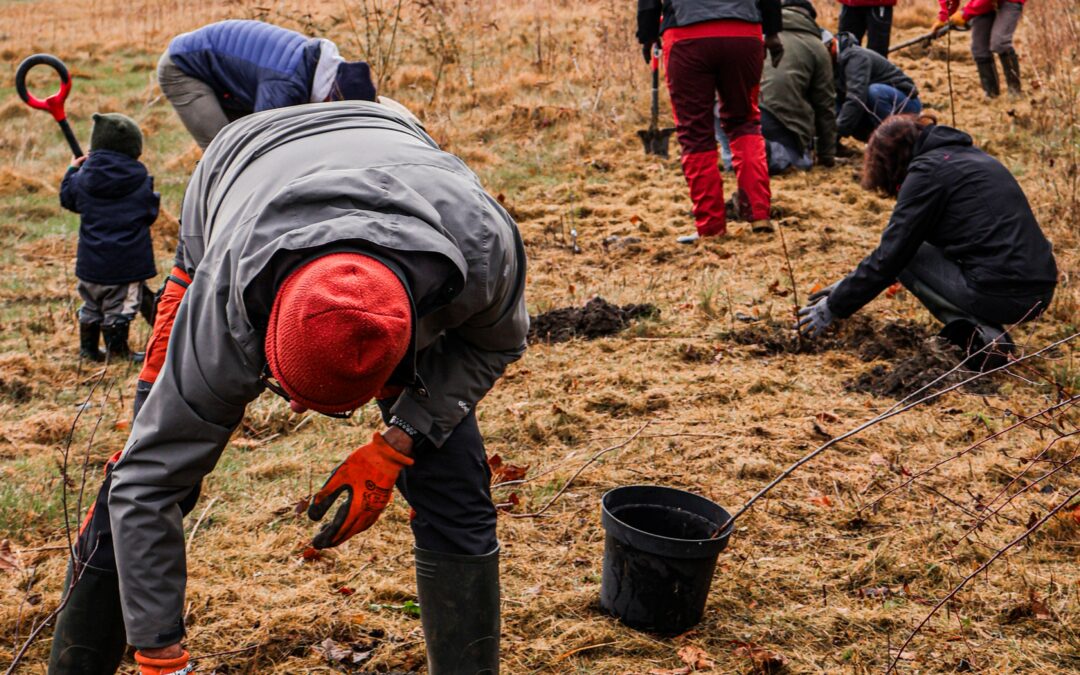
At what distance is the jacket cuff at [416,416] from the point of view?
87.8 inches

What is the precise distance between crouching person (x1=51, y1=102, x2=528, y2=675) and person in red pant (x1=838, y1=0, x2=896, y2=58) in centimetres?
768

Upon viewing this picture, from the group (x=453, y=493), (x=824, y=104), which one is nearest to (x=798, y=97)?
(x=824, y=104)

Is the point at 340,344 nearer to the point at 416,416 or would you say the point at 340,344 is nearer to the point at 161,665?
the point at 416,416

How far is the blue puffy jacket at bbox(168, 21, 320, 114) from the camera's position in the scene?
167 inches

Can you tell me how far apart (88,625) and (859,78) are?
24.6 feet

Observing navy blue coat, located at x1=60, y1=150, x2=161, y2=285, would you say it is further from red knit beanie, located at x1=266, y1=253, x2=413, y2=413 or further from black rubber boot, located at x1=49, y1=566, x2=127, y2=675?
red knit beanie, located at x1=266, y1=253, x2=413, y2=413

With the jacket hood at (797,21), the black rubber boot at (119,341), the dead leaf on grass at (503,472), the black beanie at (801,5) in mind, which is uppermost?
the black beanie at (801,5)

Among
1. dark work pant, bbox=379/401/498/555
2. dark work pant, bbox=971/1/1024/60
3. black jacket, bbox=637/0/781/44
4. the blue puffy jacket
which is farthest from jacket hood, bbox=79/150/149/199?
dark work pant, bbox=971/1/1024/60

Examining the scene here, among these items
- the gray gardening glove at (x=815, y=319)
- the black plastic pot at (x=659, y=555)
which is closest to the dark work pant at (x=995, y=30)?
the gray gardening glove at (x=815, y=319)

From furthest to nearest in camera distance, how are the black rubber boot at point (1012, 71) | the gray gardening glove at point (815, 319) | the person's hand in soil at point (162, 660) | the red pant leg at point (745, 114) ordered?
1. the black rubber boot at point (1012, 71)
2. the red pant leg at point (745, 114)
3. the gray gardening glove at point (815, 319)
4. the person's hand in soil at point (162, 660)

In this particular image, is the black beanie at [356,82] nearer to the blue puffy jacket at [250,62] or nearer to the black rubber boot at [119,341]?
the blue puffy jacket at [250,62]

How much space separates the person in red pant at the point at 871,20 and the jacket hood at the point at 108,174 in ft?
21.6

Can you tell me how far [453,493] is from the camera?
2355 millimetres

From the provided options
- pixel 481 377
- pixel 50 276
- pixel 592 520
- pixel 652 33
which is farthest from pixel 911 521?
pixel 50 276
